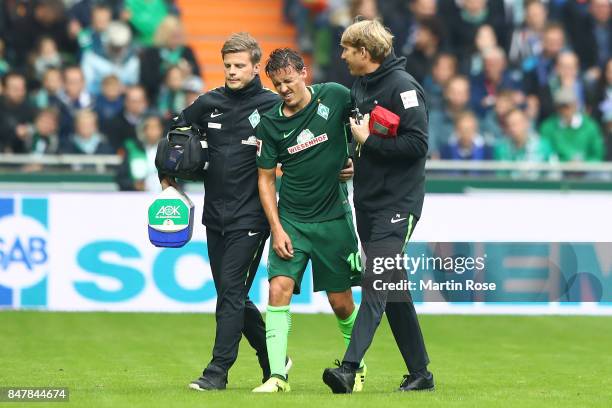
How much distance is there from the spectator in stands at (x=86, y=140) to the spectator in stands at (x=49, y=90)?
28.1 inches

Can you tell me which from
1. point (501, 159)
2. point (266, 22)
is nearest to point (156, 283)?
point (501, 159)

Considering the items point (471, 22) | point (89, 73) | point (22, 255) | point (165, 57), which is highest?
point (471, 22)

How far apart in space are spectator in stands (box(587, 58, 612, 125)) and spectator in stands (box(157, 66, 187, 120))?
5.35 meters

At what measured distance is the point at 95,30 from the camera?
1952cm

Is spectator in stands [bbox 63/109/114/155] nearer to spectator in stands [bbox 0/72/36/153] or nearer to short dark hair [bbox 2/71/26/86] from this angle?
spectator in stands [bbox 0/72/36/153]

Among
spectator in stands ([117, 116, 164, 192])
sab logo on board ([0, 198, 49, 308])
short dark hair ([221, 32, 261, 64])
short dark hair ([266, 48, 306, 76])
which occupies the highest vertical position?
short dark hair ([221, 32, 261, 64])

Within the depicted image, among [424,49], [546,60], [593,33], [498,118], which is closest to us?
[498,118]

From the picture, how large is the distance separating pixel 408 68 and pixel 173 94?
2981mm

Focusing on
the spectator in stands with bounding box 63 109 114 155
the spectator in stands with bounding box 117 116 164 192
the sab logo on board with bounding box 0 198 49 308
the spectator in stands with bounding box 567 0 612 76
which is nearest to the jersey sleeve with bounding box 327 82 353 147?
the sab logo on board with bounding box 0 198 49 308

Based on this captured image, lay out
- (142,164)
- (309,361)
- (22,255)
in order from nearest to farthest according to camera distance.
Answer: (309,361) → (22,255) → (142,164)

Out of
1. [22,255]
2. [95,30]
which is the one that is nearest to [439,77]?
[95,30]

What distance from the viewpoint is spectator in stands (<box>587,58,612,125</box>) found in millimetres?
19734

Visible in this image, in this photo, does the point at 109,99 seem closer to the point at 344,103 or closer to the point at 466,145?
the point at 466,145

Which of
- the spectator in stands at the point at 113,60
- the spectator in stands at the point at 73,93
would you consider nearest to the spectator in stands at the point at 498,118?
the spectator in stands at the point at 113,60
